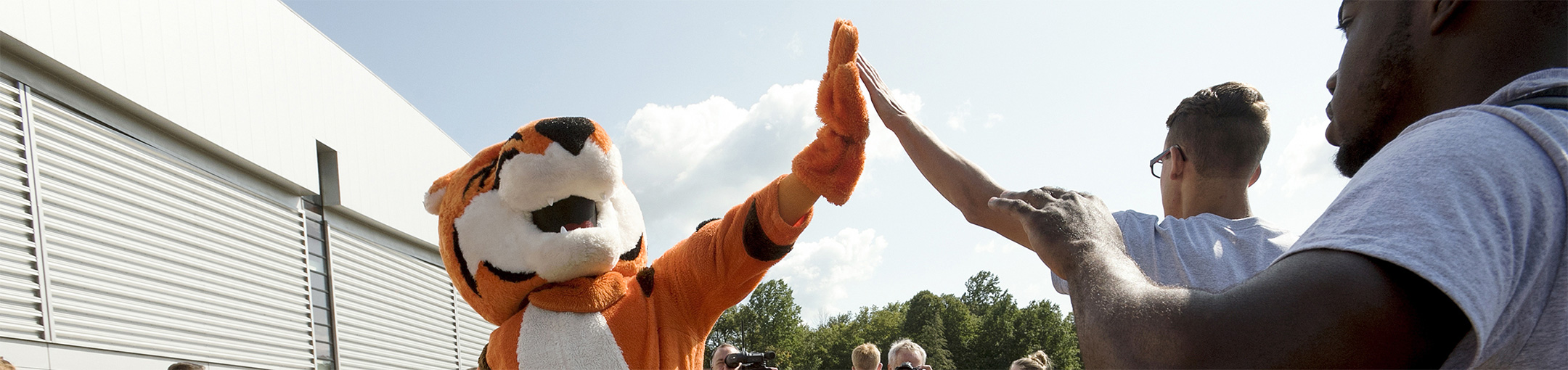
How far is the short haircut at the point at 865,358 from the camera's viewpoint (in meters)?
6.75

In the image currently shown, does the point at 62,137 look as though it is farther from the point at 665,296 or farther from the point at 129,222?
the point at 665,296

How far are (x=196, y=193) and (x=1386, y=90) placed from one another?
10167 millimetres

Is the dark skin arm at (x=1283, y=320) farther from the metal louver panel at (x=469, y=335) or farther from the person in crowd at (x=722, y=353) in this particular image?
the metal louver panel at (x=469, y=335)

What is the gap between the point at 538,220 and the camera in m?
3.10

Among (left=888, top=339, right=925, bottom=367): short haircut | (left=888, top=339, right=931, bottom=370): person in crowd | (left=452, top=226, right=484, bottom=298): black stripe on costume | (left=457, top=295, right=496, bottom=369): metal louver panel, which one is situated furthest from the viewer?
(left=457, top=295, right=496, bottom=369): metal louver panel

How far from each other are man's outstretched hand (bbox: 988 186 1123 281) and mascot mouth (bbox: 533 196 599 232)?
211 centimetres

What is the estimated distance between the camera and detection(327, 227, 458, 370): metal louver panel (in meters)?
11.6

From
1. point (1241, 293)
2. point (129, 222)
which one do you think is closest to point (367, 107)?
point (129, 222)

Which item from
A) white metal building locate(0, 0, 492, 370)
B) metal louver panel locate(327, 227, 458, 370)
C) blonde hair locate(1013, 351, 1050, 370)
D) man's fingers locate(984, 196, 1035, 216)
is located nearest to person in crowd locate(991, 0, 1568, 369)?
man's fingers locate(984, 196, 1035, 216)

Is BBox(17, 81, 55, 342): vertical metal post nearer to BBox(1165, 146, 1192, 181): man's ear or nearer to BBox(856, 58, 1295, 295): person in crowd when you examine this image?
BBox(856, 58, 1295, 295): person in crowd

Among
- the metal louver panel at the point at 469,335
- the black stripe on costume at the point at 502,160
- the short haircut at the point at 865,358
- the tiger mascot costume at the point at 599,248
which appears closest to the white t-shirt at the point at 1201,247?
the tiger mascot costume at the point at 599,248

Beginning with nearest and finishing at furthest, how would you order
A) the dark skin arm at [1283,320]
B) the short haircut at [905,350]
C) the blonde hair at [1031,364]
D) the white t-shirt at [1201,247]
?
the dark skin arm at [1283,320], the white t-shirt at [1201,247], the blonde hair at [1031,364], the short haircut at [905,350]

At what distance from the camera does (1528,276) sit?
0.86m

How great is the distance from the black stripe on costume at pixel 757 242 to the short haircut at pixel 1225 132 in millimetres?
1258
